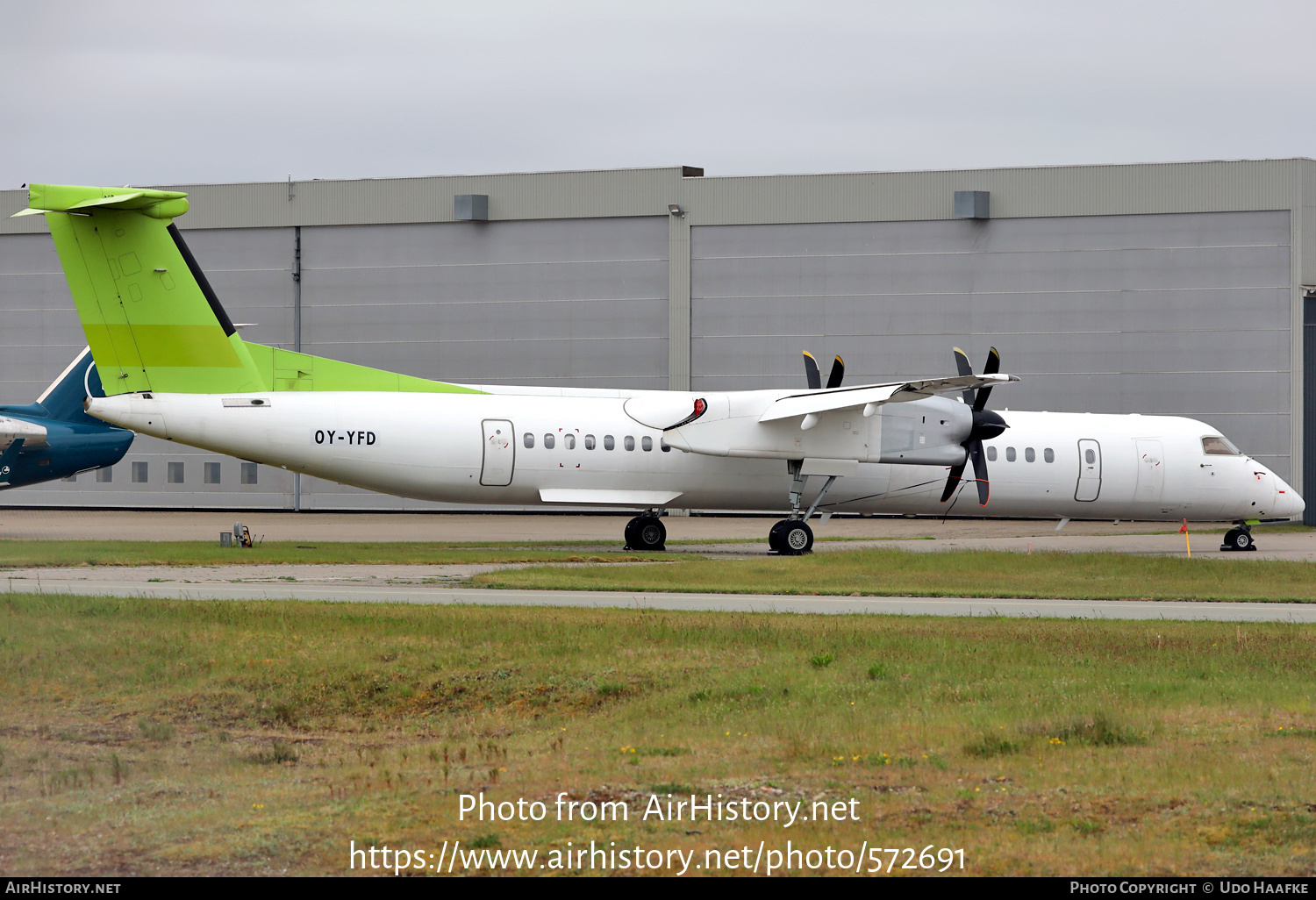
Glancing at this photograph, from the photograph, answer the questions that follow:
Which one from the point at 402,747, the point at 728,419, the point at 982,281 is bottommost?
the point at 402,747

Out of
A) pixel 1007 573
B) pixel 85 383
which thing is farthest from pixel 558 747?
pixel 85 383

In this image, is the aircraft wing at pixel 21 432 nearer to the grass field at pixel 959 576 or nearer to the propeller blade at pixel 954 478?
the grass field at pixel 959 576

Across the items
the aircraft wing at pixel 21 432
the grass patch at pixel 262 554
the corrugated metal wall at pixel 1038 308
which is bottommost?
the grass patch at pixel 262 554

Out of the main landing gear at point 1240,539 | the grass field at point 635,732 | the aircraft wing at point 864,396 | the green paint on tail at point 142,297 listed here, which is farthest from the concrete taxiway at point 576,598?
the main landing gear at point 1240,539

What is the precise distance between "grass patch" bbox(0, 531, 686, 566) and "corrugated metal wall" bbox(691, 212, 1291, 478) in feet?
70.3

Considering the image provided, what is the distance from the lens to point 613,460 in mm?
28547

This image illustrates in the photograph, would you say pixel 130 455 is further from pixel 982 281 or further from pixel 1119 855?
pixel 1119 855

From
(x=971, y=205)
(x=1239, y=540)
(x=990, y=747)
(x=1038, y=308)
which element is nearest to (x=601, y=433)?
(x=1239, y=540)

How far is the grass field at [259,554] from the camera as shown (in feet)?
79.8

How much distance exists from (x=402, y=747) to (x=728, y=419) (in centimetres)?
1843

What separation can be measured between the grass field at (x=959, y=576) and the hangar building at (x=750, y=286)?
2199 centimetres

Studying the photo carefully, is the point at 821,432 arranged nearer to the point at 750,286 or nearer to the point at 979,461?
the point at 979,461

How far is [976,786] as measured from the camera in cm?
839

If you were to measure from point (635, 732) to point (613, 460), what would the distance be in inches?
712
